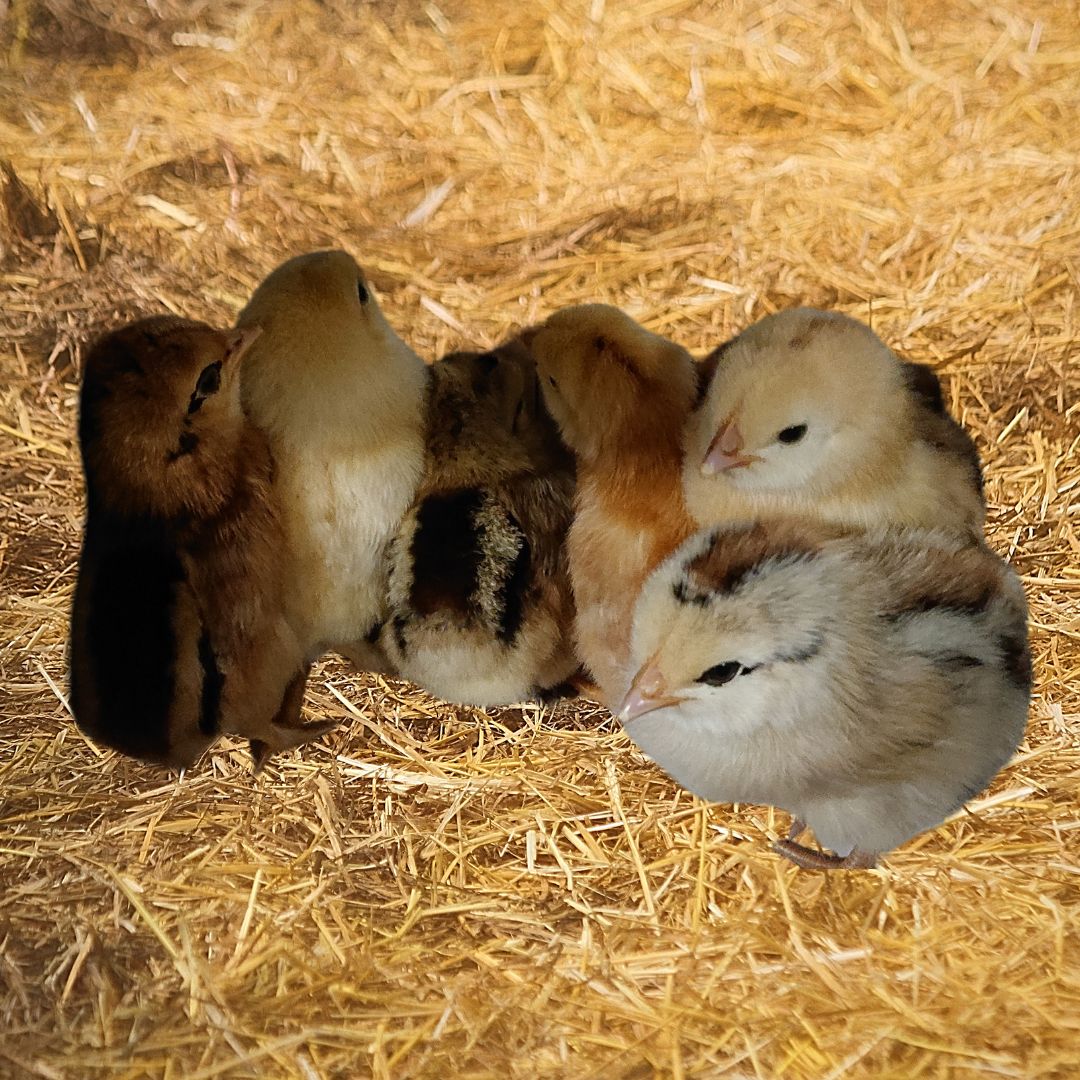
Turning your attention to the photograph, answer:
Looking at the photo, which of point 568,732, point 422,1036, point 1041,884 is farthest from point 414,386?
point 1041,884

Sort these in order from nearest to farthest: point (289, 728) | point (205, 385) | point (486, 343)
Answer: point (205, 385) < point (289, 728) < point (486, 343)

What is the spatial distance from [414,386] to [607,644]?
770 millimetres

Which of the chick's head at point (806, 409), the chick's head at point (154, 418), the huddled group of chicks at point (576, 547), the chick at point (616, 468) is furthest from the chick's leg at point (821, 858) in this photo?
the chick's head at point (154, 418)

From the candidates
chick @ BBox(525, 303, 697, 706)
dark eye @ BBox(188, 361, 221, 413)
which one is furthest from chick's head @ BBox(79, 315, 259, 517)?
chick @ BBox(525, 303, 697, 706)

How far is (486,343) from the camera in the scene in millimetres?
3674

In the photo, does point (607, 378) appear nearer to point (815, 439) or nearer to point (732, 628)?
point (815, 439)

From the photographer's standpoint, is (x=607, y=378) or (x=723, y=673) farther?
(x=607, y=378)

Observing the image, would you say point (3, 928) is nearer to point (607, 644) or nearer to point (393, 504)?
point (393, 504)

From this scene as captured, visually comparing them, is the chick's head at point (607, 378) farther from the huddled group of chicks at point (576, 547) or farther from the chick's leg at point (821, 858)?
the chick's leg at point (821, 858)

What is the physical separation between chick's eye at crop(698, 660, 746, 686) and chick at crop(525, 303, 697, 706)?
0.43m

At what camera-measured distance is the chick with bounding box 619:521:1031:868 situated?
2164 millimetres

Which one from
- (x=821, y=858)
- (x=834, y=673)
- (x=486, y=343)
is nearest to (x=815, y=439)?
(x=834, y=673)

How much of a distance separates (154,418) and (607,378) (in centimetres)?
96

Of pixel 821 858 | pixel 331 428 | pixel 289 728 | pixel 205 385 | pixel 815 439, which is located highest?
pixel 815 439
